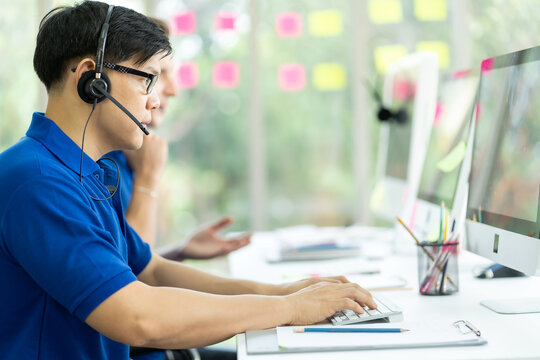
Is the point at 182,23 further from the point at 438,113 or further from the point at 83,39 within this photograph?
the point at 83,39

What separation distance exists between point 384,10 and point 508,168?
2663 mm

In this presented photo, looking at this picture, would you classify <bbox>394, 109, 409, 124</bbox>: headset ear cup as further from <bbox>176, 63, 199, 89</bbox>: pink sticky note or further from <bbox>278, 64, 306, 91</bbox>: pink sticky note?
<bbox>176, 63, 199, 89</bbox>: pink sticky note

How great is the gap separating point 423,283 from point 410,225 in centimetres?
50

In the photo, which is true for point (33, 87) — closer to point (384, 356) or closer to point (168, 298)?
point (168, 298)

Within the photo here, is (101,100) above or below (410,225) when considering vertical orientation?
above

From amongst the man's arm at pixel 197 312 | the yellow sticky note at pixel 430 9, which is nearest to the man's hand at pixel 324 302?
the man's arm at pixel 197 312

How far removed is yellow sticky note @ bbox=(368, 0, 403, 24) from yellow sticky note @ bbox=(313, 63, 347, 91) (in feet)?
1.23

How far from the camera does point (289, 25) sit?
3701 mm

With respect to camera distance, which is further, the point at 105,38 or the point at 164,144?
the point at 164,144

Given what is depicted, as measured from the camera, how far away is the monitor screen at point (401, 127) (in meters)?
2.02

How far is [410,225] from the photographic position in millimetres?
1805

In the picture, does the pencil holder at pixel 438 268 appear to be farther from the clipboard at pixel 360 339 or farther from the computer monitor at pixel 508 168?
the clipboard at pixel 360 339

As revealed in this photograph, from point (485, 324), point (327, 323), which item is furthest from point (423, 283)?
point (327, 323)

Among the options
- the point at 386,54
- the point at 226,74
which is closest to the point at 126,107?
the point at 226,74
